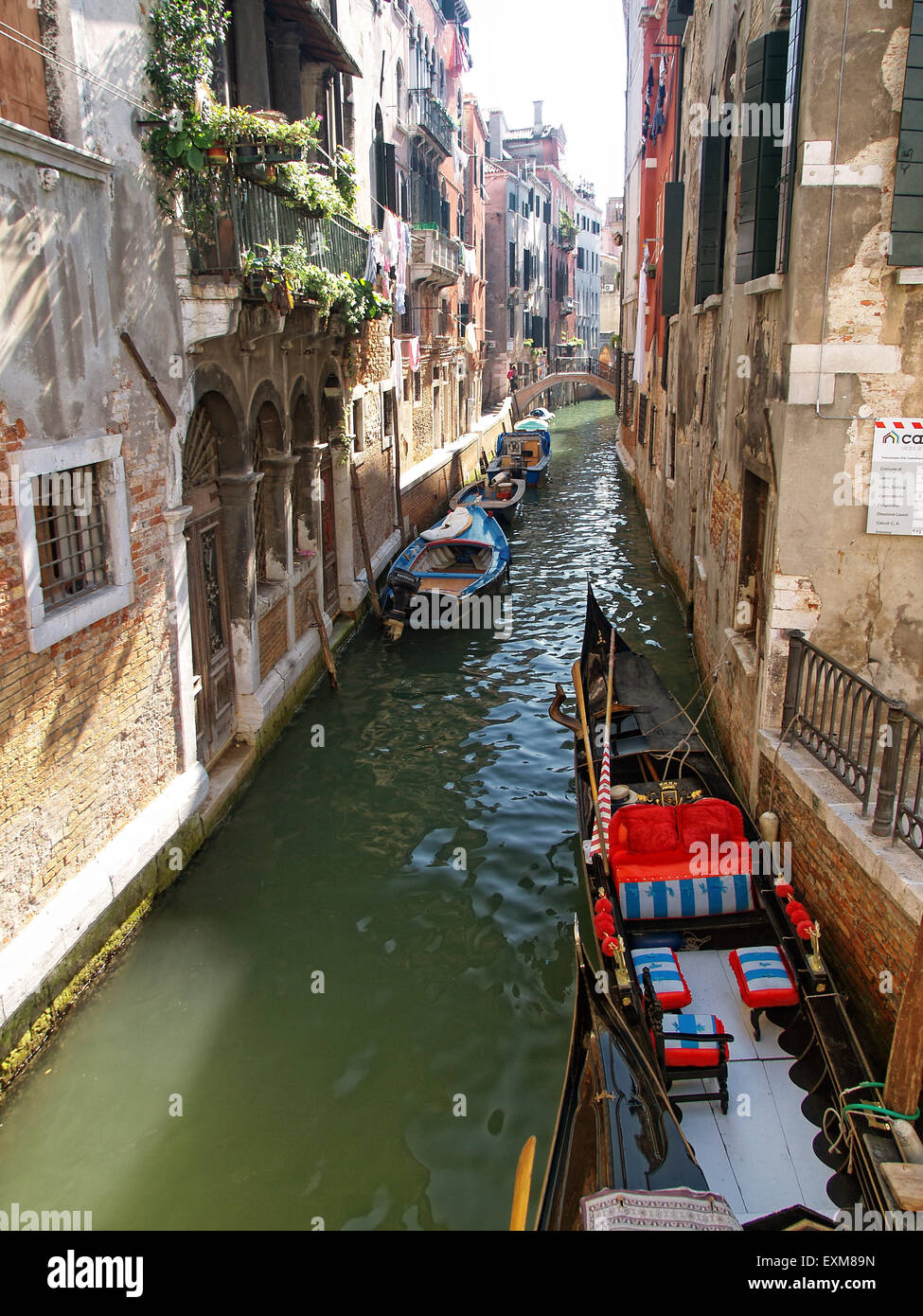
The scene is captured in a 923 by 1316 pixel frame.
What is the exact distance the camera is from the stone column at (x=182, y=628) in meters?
5.98

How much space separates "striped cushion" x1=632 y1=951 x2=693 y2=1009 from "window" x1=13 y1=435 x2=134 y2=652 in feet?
9.93

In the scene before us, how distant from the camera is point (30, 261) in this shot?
4.24 m

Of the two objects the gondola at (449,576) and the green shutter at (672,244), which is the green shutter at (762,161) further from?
the gondola at (449,576)

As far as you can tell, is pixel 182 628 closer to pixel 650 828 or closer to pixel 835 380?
pixel 650 828

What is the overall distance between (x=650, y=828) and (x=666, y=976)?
1.00 m

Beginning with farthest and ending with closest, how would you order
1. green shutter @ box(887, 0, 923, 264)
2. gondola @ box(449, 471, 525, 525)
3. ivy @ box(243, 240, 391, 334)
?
gondola @ box(449, 471, 525, 525), ivy @ box(243, 240, 391, 334), green shutter @ box(887, 0, 923, 264)

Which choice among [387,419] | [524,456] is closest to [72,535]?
[387,419]

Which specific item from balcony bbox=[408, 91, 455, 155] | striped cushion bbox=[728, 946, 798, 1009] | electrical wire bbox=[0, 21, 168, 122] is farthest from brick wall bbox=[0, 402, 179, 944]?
balcony bbox=[408, 91, 455, 155]

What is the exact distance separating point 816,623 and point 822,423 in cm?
107

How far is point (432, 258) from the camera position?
16.7 meters

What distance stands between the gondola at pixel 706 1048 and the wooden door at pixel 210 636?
2791mm

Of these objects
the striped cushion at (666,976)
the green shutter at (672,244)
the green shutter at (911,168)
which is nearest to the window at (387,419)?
the green shutter at (672,244)

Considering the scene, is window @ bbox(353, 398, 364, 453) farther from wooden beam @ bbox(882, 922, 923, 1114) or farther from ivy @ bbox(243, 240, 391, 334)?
wooden beam @ bbox(882, 922, 923, 1114)

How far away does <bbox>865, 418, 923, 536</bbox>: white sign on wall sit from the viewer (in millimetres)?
5102
